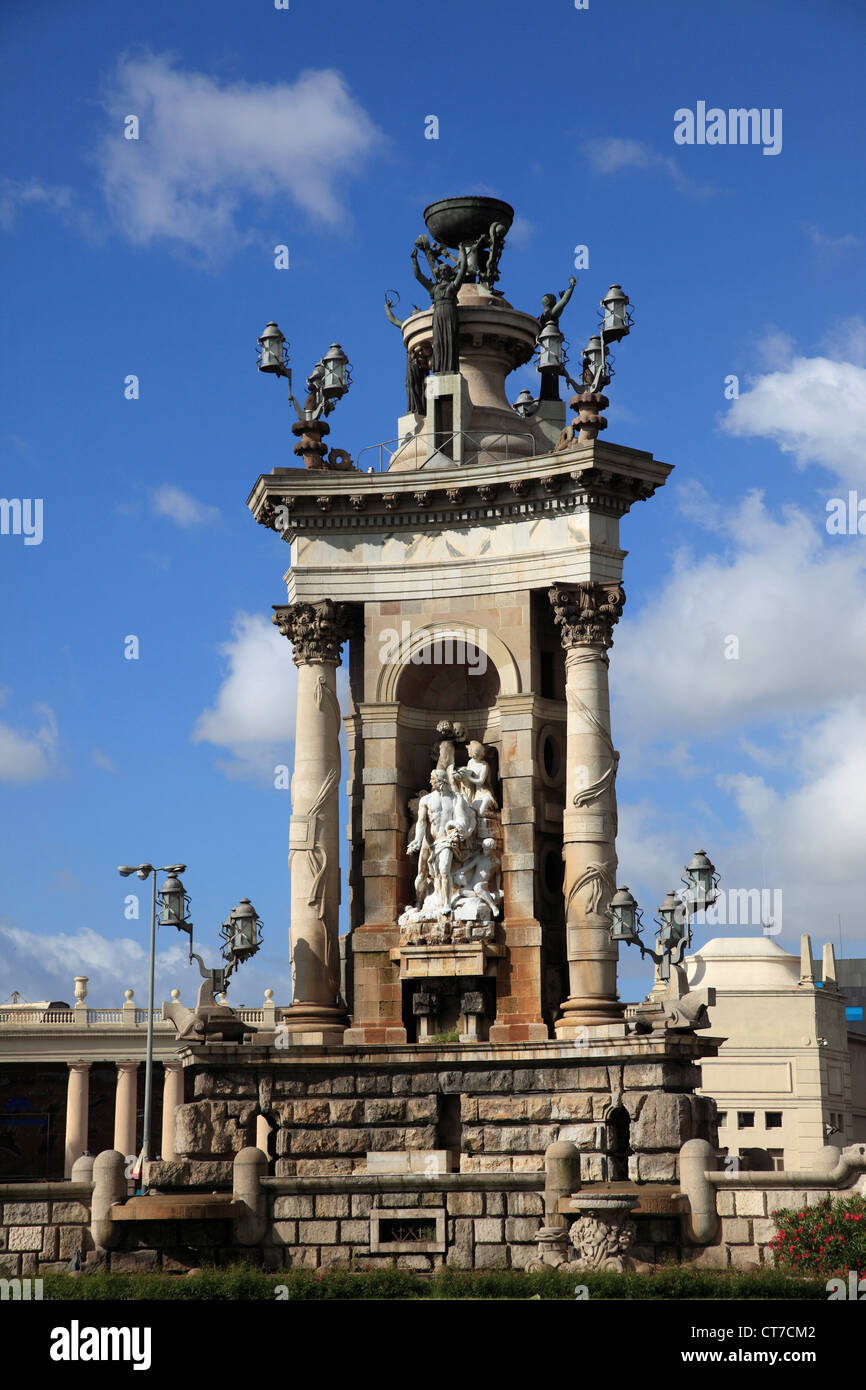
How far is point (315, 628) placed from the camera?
3684cm

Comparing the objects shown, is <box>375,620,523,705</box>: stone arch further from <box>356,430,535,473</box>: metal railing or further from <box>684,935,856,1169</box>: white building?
<box>684,935,856,1169</box>: white building

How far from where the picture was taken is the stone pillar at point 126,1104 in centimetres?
8331

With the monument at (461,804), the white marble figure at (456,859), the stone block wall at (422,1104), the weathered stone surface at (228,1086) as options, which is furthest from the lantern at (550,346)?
the weathered stone surface at (228,1086)

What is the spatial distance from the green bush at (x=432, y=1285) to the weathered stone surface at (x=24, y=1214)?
1499 mm

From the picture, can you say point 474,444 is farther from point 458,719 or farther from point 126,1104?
point 126,1104

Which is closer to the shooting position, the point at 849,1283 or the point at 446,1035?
the point at 849,1283

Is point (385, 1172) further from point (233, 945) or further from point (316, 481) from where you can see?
point (316, 481)

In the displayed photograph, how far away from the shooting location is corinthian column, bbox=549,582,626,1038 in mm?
34031

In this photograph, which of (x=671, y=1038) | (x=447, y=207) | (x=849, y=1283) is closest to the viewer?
(x=849, y=1283)

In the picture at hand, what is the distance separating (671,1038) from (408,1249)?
5.47m

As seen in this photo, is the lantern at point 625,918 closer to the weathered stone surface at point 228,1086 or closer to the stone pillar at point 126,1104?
the weathered stone surface at point 228,1086

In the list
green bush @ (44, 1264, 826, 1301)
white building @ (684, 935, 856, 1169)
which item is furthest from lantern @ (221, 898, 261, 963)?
white building @ (684, 935, 856, 1169)

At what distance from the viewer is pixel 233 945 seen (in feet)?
115
